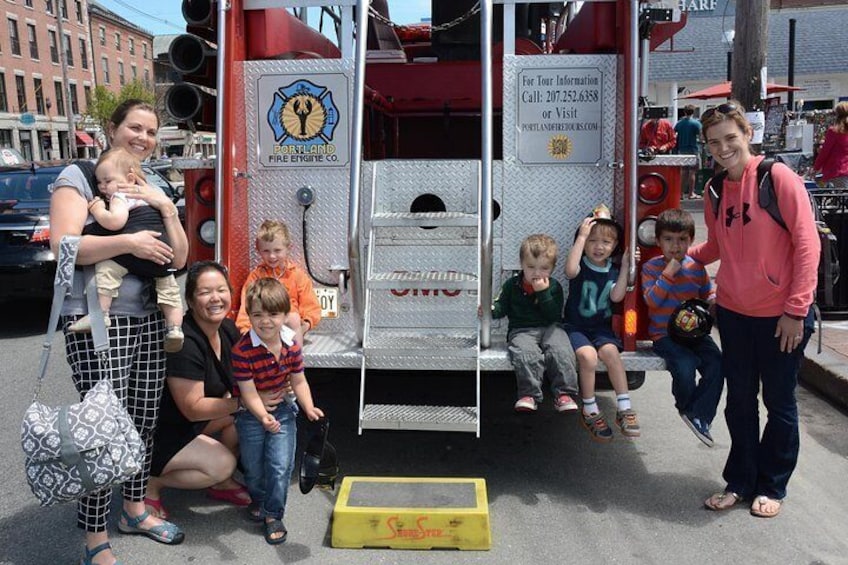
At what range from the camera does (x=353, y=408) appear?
5508mm

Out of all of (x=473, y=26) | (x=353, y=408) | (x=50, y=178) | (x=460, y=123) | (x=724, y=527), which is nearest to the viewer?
(x=724, y=527)

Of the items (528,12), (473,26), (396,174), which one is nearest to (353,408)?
(396,174)

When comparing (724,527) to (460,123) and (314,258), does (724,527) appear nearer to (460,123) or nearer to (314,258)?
(314,258)

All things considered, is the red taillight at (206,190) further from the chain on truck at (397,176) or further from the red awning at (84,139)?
the red awning at (84,139)

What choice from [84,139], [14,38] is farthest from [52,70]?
[84,139]

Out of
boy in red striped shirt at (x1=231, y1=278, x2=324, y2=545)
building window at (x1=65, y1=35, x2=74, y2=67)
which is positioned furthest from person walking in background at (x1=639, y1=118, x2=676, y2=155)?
building window at (x1=65, y1=35, x2=74, y2=67)

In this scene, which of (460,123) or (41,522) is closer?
(41,522)

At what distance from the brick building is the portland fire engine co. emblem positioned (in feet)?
133

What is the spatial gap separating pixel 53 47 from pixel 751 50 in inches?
2163

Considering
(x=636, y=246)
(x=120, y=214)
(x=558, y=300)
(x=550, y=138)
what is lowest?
(x=558, y=300)

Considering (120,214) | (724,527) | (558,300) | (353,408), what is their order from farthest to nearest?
(353,408)
(558,300)
(724,527)
(120,214)

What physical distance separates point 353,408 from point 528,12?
11.6 feet

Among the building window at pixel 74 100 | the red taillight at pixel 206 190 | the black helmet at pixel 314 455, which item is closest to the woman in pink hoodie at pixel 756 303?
the black helmet at pixel 314 455

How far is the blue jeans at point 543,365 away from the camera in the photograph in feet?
12.7
